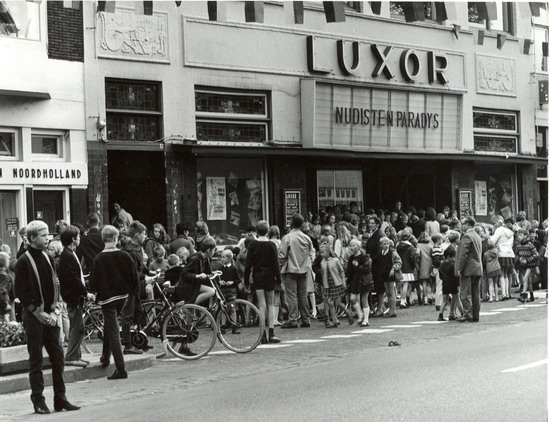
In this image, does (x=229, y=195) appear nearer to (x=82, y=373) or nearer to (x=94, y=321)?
(x=94, y=321)

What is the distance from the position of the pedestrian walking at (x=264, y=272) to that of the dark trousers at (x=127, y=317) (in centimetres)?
226

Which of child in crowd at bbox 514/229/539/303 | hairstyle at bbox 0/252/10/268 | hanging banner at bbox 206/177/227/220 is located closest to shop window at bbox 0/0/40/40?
hanging banner at bbox 206/177/227/220

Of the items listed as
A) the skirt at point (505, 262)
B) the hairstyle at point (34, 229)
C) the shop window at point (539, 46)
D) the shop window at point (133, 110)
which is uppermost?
the shop window at point (539, 46)

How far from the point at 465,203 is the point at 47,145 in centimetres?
1412

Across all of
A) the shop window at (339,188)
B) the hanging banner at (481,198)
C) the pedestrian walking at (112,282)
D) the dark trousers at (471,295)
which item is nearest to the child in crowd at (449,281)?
the dark trousers at (471,295)

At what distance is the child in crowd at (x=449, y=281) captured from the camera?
19156 mm

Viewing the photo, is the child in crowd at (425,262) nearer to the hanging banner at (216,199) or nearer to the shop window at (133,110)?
the hanging banner at (216,199)

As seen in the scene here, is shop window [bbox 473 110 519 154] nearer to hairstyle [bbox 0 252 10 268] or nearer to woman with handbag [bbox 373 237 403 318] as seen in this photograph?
woman with handbag [bbox 373 237 403 318]

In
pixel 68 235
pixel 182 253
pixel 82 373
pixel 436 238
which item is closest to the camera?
pixel 82 373

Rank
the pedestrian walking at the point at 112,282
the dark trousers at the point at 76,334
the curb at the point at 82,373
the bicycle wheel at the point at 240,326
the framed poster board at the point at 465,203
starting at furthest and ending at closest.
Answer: the framed poster board at the point at 465,203, the bicycle wheel at the point at 240,326, the dark trousers at the point at 76,334, the pedestrian walking at the point at 112,282, the curb at the point at 82,373

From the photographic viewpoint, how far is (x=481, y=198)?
32.5 metres

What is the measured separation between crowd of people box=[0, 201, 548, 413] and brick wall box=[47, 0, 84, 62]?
11.2 feet

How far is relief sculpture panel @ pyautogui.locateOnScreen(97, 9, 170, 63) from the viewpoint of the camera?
22641 mm

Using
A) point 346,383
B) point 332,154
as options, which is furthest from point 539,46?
point 346,383
